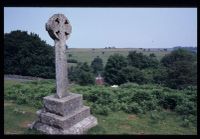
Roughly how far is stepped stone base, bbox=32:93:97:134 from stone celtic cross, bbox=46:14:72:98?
0.31 meters

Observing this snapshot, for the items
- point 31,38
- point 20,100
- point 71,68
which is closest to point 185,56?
point 71,68

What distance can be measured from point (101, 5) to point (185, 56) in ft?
125

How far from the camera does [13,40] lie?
36375mm

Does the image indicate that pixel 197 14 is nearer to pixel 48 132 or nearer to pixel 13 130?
pixel 48 132

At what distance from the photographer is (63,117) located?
22.1ft

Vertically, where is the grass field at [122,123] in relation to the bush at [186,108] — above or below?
below

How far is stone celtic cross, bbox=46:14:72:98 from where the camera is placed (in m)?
7.08

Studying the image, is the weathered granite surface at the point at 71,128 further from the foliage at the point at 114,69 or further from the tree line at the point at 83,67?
the foliage at the point at 114,69

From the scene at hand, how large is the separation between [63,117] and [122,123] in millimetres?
2428

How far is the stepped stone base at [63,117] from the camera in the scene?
263 inches

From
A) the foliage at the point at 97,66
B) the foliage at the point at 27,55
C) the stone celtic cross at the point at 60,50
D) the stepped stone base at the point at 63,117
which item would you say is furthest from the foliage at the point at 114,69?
the stone celtic cross at the point at 60,50

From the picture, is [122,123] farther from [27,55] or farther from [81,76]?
[27,55]

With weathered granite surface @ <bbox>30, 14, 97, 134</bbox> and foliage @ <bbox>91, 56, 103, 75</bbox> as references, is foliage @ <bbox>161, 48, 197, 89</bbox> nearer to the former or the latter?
foliage @ <bbox>91, 56, 103, 75</bbox>

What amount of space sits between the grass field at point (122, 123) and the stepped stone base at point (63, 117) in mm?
319
